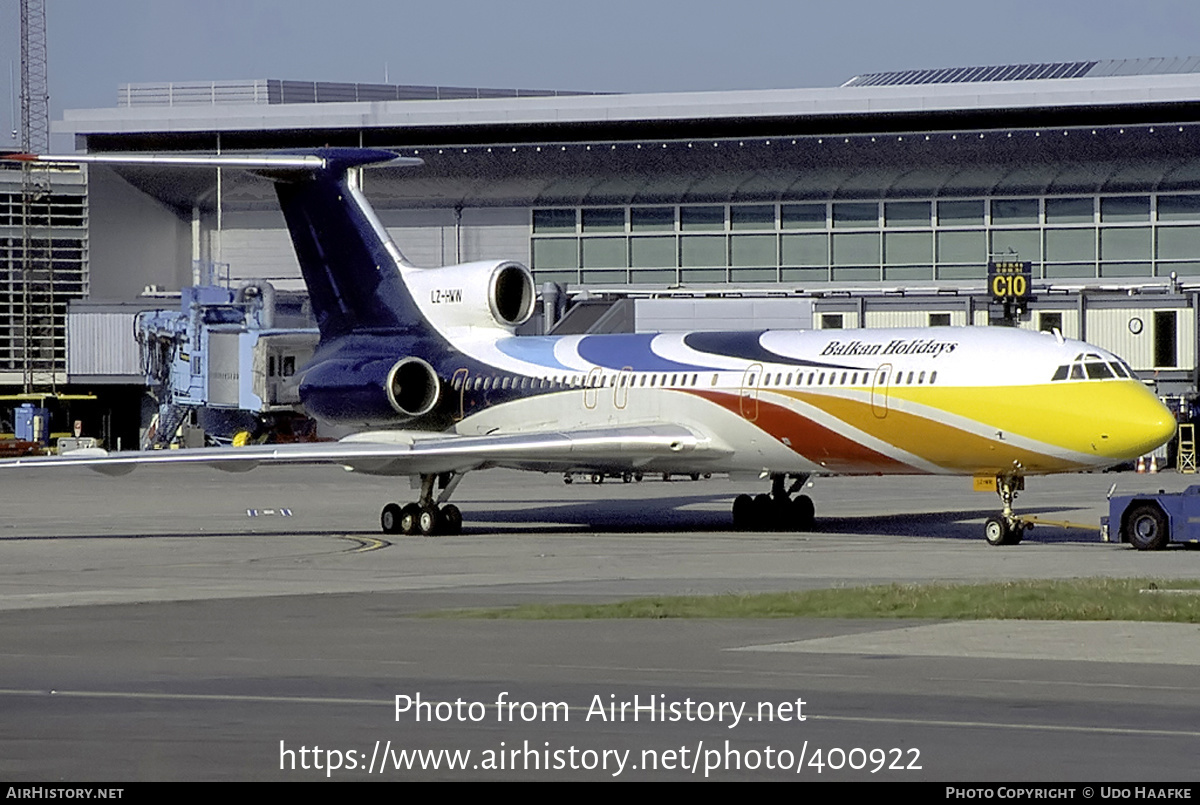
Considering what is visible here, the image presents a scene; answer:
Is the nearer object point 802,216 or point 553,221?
point 802,216

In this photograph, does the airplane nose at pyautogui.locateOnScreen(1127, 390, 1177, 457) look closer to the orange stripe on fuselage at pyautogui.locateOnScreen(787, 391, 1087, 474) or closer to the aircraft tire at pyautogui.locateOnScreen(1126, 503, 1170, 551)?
the aircraft tire at pyautogui.locateOnScreen(1126, 503, 1170, 551)

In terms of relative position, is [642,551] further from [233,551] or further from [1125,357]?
[1125,357]

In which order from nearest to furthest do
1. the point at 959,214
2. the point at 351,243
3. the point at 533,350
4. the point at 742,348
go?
the point at 742,348, the point at 533,350, the point at 351,243, the point at 959,214

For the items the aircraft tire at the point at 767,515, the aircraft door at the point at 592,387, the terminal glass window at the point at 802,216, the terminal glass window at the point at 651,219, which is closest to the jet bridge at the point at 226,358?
the terminal glass window at the point at 651,219

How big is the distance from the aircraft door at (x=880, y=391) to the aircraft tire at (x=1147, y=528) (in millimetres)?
4698

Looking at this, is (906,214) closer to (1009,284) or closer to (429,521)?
(1009,284)

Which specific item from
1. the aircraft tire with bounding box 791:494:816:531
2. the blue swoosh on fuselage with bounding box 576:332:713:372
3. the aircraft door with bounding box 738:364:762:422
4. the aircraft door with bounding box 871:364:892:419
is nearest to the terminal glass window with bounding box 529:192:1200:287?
the aircraft tire with bounding box 791:494:816:531

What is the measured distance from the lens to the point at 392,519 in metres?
36.6

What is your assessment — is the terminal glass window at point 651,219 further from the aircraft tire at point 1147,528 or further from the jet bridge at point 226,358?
the aircraft tire at point 1147,528

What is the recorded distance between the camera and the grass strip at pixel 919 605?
19469mm

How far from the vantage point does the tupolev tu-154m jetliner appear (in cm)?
3120

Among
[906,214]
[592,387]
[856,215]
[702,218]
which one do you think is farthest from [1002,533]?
[702,218]

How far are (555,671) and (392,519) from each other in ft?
70.1
